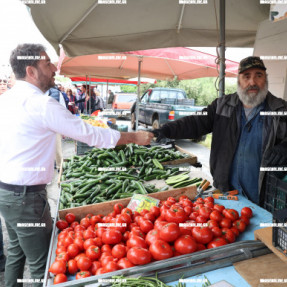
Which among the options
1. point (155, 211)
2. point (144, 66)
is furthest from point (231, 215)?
point (144, 66)

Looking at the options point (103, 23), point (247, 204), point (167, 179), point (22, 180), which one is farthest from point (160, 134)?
point (103, 23)

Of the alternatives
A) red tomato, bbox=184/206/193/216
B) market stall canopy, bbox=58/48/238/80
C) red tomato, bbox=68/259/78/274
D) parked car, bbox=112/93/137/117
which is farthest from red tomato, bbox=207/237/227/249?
parked car, bbox=112/93/137/117

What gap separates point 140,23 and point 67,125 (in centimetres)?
270

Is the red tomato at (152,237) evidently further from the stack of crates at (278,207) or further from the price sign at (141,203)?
the stack of crates at (278,207)

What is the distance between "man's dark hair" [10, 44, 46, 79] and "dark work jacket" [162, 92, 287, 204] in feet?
5.48

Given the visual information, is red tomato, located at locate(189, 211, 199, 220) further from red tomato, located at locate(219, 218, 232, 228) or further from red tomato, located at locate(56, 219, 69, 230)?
red tomato, located at locate(56, 219, 69, 230)

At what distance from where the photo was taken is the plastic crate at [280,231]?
1276mm

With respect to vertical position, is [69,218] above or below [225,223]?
below

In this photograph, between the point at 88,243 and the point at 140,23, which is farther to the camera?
the point at 140,23

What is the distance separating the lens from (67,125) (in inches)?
88.7

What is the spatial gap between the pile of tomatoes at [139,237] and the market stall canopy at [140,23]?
2.59 meters

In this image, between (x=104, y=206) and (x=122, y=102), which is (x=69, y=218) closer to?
(x=104, y=206)

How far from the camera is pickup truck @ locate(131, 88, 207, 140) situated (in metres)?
11.4

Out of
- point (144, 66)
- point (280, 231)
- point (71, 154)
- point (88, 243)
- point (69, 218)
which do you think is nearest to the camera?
point (280, 231)
